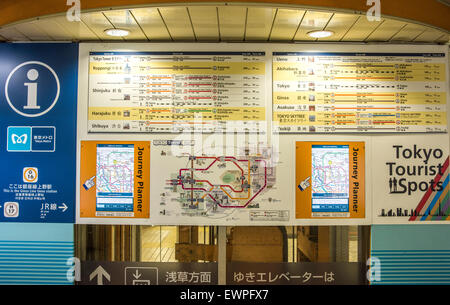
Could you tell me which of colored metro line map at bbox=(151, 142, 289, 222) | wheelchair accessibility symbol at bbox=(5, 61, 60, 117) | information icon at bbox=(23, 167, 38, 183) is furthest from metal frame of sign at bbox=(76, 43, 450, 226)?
information icon at bbox=(23, 167, 38, 183)

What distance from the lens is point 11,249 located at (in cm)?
292

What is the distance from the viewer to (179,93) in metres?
2.88

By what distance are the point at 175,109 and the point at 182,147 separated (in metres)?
0.36

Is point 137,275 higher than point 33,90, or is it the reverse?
point 33,90

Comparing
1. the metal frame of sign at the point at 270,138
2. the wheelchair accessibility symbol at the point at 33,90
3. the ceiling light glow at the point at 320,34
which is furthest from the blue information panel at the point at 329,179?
the wheelchair accessibility symbol at the point at 33,90

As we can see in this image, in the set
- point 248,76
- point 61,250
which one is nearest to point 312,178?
point 248,76

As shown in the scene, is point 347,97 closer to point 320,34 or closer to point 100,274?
point 320,34

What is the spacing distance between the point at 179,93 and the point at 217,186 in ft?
3.08

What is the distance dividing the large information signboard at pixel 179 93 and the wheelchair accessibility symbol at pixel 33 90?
0.41 metres

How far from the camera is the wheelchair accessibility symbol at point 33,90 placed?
293cm

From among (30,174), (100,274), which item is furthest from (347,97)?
(30,174)

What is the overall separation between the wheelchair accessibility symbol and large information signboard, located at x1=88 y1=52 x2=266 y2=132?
0.41m

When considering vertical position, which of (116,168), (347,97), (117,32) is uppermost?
(117,32)

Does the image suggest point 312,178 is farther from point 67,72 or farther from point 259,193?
point 67,72
